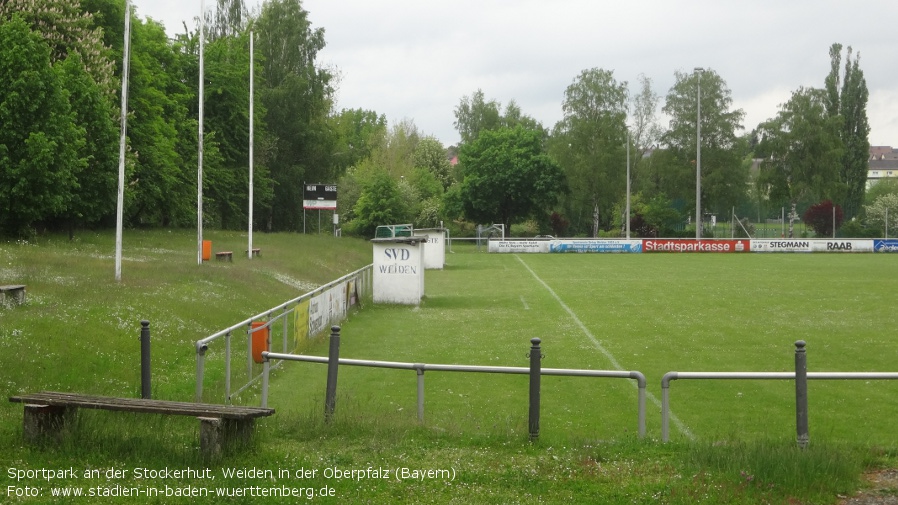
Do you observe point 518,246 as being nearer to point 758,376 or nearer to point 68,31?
point 68,31

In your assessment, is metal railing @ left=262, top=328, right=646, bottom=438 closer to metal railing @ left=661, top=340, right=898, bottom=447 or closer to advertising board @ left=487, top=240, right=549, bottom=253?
metal railing @ left=661, top=340, right=898, bottom=447

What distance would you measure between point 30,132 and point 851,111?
77.8m

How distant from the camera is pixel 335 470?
7.76 meters

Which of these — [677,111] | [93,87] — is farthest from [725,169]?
[93,87]

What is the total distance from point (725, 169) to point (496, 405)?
76.6 m

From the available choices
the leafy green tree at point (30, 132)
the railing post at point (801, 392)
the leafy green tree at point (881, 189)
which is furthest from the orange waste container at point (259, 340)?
the leafy green tree at point (881, 189)

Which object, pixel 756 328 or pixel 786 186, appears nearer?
pixel 756 328

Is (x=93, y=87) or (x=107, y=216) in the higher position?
(x=93, y=87)

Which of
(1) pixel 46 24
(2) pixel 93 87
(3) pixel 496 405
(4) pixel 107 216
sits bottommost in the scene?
(3) pixel 496 405

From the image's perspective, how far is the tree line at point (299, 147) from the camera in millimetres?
36438

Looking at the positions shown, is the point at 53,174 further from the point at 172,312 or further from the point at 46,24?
the point at 172,312

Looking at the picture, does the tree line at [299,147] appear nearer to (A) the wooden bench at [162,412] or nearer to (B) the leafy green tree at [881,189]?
(B) the leafy green tree at [881,189]

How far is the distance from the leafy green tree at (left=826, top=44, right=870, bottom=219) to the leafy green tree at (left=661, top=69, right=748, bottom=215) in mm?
11862

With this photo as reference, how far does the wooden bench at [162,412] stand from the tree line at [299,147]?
28354 millimetres
